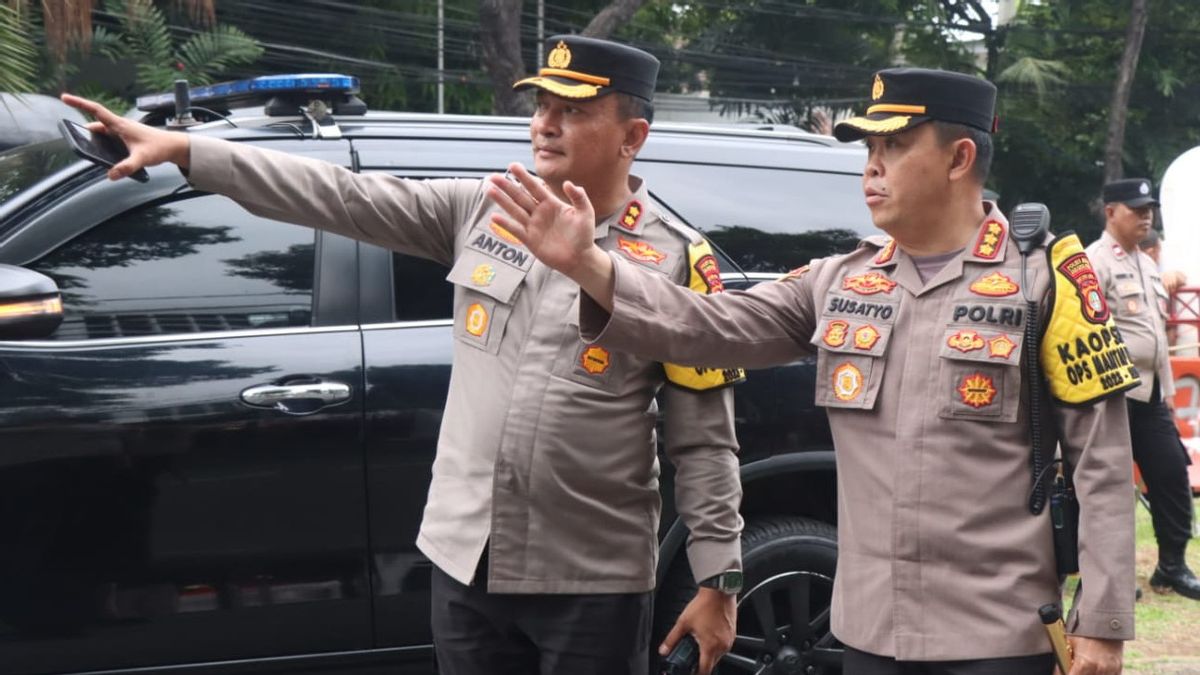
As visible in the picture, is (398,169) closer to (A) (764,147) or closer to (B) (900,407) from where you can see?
(A) (764,147)

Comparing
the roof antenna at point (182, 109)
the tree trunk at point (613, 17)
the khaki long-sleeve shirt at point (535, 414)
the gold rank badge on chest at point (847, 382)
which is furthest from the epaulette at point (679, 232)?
the tree trunk at point (613, 17)

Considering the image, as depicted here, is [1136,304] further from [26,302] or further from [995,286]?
[26,302]

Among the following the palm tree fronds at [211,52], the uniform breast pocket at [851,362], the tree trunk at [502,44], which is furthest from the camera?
→ the tree trunk at [502,44]

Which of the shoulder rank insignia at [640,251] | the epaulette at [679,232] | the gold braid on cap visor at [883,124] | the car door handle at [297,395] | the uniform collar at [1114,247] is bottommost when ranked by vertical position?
the uniform collar at [1114,247]

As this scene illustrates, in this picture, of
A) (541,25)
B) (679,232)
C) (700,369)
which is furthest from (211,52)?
(700,369)

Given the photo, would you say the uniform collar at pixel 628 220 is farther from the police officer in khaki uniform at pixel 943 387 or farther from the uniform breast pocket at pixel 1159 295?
the uniform breast pocket at pixel 1159 295

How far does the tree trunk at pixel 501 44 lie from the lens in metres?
→ 15.2

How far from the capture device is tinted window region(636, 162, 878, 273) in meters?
3.92

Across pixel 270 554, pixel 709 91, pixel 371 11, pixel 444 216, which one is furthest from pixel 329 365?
pixel 709 91

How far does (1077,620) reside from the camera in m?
2.34

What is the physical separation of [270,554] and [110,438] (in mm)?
437

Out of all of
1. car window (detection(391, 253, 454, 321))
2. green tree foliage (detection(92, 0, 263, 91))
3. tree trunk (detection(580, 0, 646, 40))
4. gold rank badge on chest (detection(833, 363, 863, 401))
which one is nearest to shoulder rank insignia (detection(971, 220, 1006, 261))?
gold rank badge on chest (detection(833, 363, 863, 401))

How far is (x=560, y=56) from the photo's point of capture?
2.82 m

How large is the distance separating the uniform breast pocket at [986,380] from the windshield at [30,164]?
217 cm
